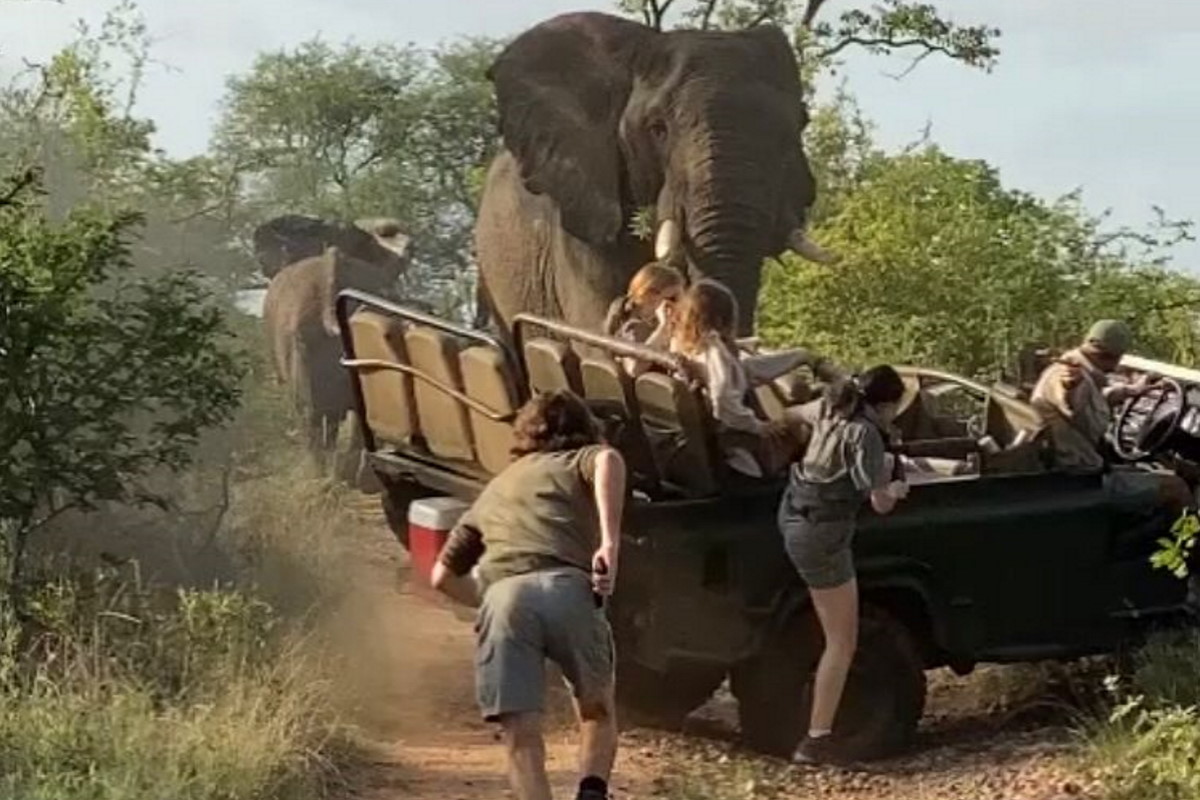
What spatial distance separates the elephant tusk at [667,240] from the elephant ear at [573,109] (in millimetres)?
1035

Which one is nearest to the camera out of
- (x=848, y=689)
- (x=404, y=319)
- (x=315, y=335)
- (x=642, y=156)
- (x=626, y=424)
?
(x=626, y=424)

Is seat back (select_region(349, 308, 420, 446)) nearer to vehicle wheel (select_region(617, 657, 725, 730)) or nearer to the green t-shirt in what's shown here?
vehicle wheel (select_region(617, 657, 725, 730))

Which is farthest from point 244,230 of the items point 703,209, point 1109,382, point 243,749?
point 243,749

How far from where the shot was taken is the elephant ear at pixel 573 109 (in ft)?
53.3

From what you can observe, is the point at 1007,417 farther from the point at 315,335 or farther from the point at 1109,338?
the point at 315,335

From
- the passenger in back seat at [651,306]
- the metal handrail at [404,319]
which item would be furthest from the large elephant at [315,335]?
the passenger in back seat at [651,306]

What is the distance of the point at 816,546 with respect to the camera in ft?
31.6

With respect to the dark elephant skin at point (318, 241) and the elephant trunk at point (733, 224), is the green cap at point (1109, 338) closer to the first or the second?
the elephant trunk at point (733, 224)

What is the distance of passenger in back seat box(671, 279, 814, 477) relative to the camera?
9789mm

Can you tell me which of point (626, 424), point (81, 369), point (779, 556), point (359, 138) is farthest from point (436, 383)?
point (359, 138)

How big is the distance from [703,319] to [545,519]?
180cm

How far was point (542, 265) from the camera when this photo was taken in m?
17.8

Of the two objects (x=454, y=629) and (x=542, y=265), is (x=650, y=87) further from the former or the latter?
(x=454, y=629)

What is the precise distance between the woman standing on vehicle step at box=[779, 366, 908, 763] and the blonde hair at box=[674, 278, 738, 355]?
1.59ft
